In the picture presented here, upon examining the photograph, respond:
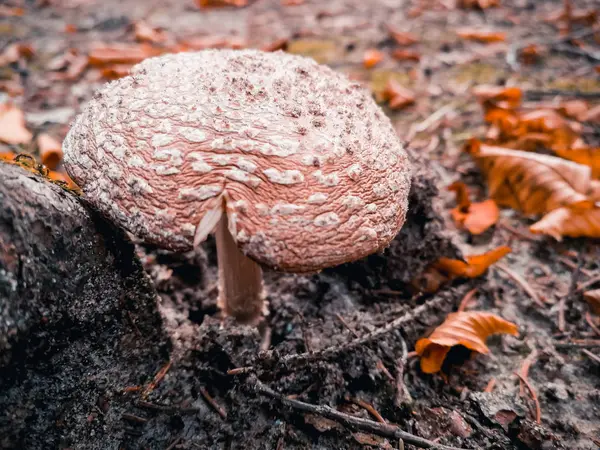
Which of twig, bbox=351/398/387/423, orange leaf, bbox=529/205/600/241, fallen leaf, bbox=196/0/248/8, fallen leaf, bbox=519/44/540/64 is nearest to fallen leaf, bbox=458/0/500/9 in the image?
fallen leaf, bbox=519/44/540/64

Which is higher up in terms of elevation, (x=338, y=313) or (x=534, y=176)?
(x=534, y=176)

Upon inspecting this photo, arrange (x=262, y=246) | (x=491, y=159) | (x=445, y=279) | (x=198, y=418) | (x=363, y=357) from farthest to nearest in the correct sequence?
(x=491, y=159) → (x=445, y=279) → (x=363, y=357) → (x=198, y=418) → (x=262, y=246)

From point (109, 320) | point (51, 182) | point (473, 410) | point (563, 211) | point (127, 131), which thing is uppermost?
point (127, 131)

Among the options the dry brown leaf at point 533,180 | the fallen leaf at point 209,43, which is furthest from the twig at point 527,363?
the fallen leaf at point 209,43

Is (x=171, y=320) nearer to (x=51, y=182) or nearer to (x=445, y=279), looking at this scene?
(x=51, y=182)

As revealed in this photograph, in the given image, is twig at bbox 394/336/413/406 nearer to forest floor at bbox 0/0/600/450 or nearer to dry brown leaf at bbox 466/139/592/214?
forest floor at bbox 0/0/600/450

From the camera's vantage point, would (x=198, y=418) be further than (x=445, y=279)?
No

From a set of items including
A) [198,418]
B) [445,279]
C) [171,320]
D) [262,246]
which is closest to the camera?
[262,246]

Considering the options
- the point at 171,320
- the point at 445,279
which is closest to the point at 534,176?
the point at 445,279
